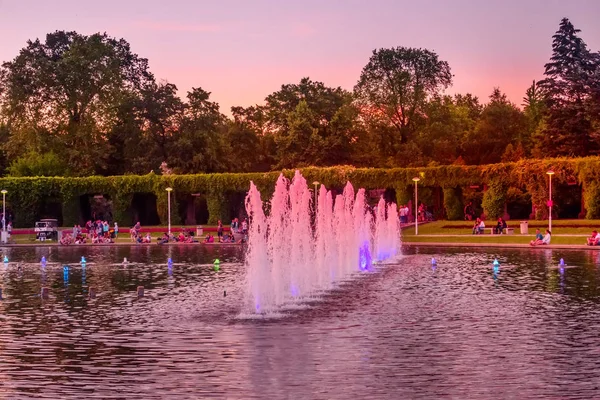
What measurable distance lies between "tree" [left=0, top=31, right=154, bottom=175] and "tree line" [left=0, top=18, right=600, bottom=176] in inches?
4.7

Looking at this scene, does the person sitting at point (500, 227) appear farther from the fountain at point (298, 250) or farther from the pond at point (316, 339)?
the pond at point (316, 339)

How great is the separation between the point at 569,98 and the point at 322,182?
80.5ft

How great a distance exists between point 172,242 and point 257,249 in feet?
121

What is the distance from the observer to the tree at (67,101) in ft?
287

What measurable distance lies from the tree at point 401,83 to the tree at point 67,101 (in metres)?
26.3

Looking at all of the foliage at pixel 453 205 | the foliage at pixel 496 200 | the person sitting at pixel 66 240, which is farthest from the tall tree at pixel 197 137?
the foliage at pixel 496 200

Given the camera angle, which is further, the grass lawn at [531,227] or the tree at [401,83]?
the tree at [401,83]

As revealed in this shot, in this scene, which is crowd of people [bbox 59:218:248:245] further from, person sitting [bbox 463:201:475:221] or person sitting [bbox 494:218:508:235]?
person sitting [bbox 463:201:475:221]

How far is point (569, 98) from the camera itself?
83188 millimetres

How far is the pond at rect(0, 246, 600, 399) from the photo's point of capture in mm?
15016

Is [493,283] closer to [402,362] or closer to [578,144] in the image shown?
[402,362]

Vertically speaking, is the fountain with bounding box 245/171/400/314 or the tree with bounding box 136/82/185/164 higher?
the tree with bounding box 136/82/185/164

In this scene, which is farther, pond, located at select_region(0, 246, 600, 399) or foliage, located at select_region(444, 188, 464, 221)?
foliage, located at select_region(444, 188, 464, 221)

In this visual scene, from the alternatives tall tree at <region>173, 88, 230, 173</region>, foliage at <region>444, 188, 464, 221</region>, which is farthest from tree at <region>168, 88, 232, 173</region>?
foliage at <region>444, 188, 464, 221</region>
